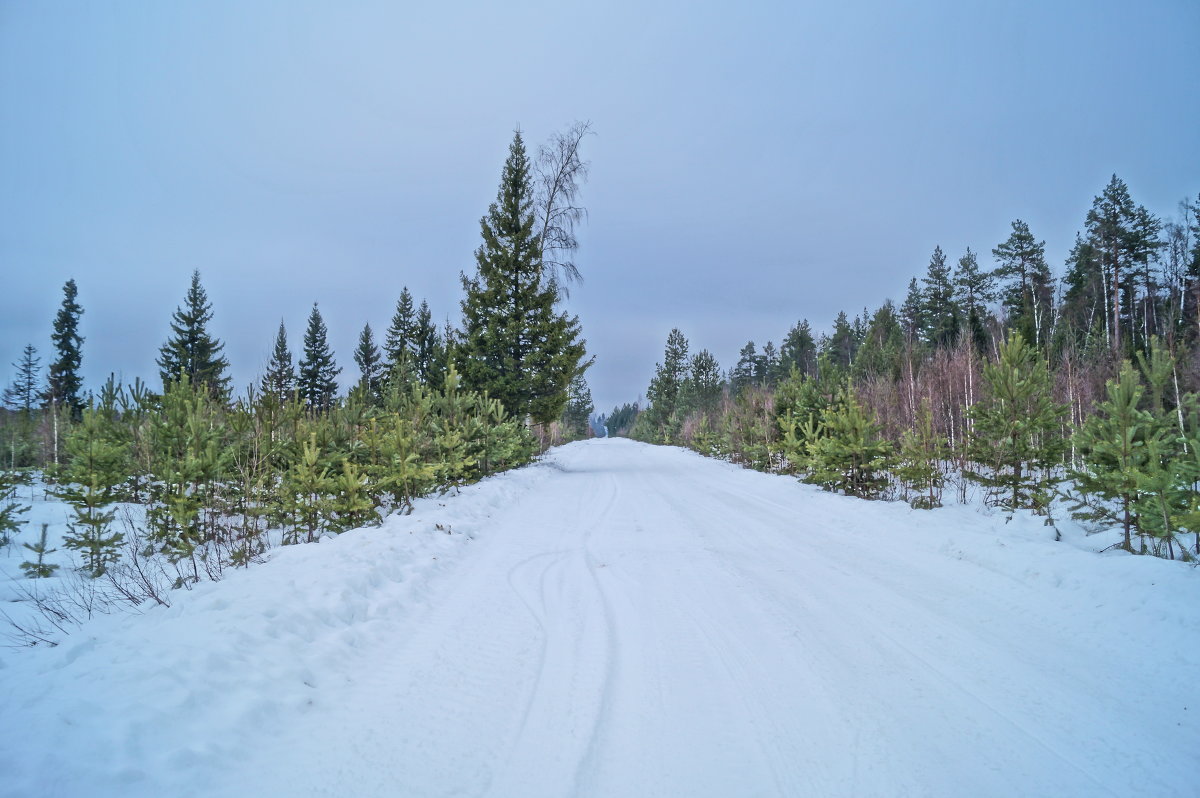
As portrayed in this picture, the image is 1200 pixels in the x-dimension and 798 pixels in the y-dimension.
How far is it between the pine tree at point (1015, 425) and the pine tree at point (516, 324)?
534 inches

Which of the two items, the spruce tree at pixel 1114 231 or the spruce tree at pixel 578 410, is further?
the spruce tree at pixel 578 410

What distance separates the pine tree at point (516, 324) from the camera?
1806 cm

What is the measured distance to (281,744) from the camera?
8.10ft

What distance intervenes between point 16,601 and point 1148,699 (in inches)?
354

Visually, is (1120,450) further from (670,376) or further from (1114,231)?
(670,376)

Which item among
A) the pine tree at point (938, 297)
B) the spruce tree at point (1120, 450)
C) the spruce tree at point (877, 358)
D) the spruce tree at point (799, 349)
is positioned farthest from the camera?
the spruce tree at point (799, 349)

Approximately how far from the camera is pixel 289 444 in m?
7.40

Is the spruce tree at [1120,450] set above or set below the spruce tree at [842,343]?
below

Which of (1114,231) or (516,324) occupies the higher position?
(1114,231)

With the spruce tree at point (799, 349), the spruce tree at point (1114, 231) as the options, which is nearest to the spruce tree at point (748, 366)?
the spruce tree at point (799, 349)

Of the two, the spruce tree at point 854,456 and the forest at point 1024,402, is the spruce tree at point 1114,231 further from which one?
the spruce tree at point 854,456

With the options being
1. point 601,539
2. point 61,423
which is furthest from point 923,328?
point 61,423

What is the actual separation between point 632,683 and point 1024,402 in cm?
794

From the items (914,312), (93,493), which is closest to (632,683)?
(93,493)
